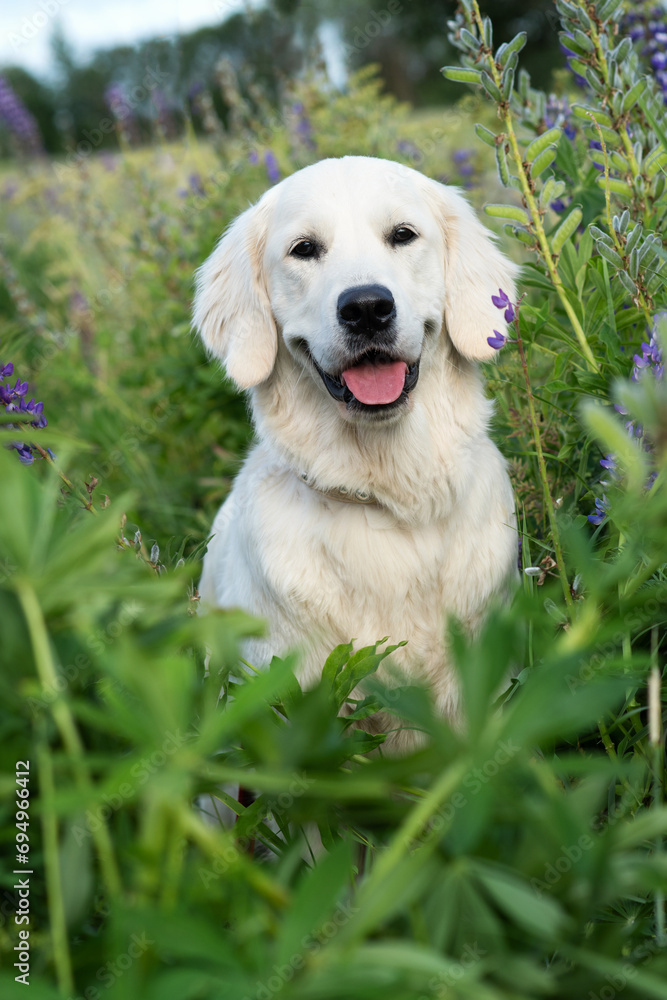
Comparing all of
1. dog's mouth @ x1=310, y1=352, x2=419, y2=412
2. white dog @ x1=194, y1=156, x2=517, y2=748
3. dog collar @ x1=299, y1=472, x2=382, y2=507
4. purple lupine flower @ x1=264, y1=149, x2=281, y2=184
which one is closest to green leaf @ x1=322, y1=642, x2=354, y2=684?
white dog @ x1=194, y1=156, x2=517, y2=748

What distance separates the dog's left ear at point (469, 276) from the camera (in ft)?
7.22

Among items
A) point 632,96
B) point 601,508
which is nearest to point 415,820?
point 601,508

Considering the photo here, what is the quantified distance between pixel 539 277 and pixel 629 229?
40 centimetres

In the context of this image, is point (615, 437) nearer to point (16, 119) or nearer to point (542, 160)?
point (542, 160)

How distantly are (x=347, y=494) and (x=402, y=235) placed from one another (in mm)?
730

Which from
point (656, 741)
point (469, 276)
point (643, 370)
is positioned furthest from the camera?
point (469, 276)

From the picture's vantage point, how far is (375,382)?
2027 mm

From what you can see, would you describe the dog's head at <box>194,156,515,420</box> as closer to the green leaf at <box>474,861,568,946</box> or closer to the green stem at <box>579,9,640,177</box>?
the green stem at <box>579,9,640,177</box>

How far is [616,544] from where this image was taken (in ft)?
4.95

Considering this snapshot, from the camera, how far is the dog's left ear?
2199 millimetres

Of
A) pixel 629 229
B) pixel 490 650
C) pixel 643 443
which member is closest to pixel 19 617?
pixel 490 650

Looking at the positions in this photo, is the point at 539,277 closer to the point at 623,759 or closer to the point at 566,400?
the point at 566,400

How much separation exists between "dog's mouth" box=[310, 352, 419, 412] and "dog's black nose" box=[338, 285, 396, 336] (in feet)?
0.30

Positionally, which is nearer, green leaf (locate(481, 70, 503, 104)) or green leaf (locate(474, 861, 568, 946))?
green leaf (locate(474, 861, 568, 946))
